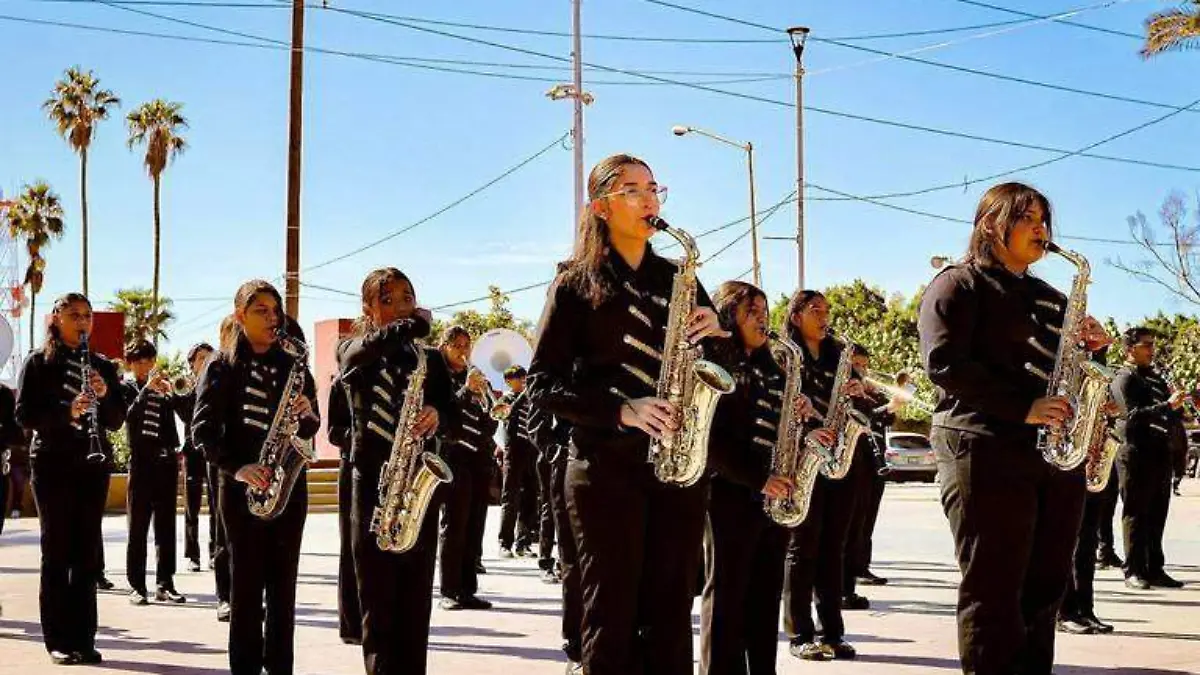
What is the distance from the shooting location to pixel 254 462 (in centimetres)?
808

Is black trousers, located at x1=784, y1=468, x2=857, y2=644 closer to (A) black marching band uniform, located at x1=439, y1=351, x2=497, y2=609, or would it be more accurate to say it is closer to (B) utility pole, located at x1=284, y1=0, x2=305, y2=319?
(A) black marching band uniform, located at x1=439, y1=351, x2=497, y2=609

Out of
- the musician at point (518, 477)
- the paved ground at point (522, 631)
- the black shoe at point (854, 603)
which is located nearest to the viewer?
the paved ground at point (522, 631)

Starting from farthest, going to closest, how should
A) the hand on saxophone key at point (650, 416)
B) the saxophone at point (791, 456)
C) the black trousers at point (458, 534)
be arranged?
the black trousers at point (458, 534) → the saxophone at point (791, 456) → the hand on saxophone key at point (650, 416)

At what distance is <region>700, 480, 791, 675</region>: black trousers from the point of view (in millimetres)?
7238

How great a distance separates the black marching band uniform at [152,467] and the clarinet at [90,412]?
165 inches

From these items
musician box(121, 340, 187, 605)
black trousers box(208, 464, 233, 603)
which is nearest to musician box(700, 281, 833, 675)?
black trousers box(208, 464, 233, 603)

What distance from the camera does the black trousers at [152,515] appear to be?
44.9 ft

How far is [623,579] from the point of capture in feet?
17.1

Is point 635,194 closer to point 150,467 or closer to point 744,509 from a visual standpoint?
point 744,509

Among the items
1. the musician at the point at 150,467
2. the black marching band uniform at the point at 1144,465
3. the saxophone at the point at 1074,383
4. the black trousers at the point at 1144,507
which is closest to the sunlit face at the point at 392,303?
the saxophone at the point at 1074,383

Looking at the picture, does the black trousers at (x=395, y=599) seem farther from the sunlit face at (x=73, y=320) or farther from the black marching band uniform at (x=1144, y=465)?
the black marching band uniform at (x=1144, y=465)

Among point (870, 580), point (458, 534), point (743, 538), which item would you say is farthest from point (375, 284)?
point (870, 580)

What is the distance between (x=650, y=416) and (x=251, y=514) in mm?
3635

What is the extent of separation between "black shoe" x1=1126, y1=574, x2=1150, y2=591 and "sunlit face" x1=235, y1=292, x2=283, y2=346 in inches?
351
